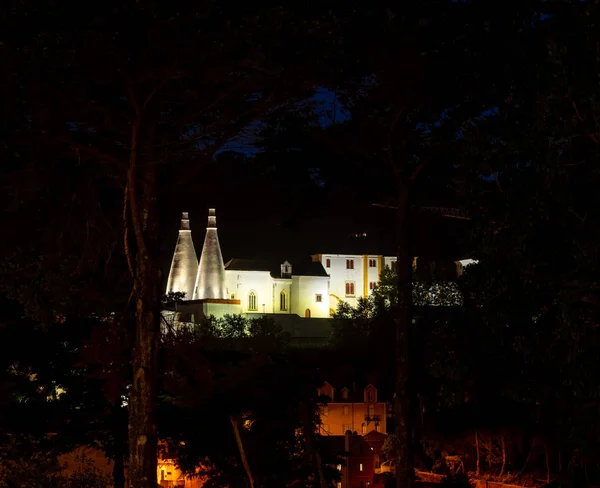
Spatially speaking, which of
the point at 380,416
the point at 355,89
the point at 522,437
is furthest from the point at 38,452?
the point at 380,416

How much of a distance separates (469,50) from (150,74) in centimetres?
448

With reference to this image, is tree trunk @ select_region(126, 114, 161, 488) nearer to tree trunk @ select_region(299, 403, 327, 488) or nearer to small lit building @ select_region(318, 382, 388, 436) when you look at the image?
tree trunk @ select_region(299, 403, 327, 488)

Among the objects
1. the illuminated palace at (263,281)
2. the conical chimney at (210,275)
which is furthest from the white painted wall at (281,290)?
the conical chimney at (210,275)

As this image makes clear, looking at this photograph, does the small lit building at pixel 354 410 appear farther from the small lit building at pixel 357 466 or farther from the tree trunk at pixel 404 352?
the tree trunk at pixel 404 352

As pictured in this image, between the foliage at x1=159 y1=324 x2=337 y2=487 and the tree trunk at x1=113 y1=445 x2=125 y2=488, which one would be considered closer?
the tree trunk at x1=113 y1=445 x2=125 y2=488

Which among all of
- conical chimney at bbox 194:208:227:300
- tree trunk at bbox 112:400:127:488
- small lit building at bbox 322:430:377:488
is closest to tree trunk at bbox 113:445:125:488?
tree trunk at bbox 112:400:127:488

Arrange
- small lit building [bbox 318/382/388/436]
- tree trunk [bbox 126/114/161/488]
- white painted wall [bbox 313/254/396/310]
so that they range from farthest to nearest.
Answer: white painted wall [bbox 313/254/396/310], small lit building [bbox 318/382/388/436], tree trunk [bbox 126/114/161/488]

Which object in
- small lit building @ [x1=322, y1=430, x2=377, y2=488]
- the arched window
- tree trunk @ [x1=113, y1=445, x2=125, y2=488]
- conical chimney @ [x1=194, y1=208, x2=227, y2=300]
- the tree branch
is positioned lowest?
small lit building @ [x1=322, y1=430, x2=377, y2=488]

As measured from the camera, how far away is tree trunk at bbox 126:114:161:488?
34.7 ft

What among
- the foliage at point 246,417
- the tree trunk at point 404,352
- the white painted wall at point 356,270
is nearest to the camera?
the tree trunk at point 404,352

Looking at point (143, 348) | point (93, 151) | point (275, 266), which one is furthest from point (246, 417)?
point (275, 266)

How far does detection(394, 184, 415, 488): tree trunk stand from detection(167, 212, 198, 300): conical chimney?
53.5 meters

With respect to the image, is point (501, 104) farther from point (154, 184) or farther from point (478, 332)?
point (154, 184)

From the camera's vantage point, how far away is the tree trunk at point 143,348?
34.7 feet
